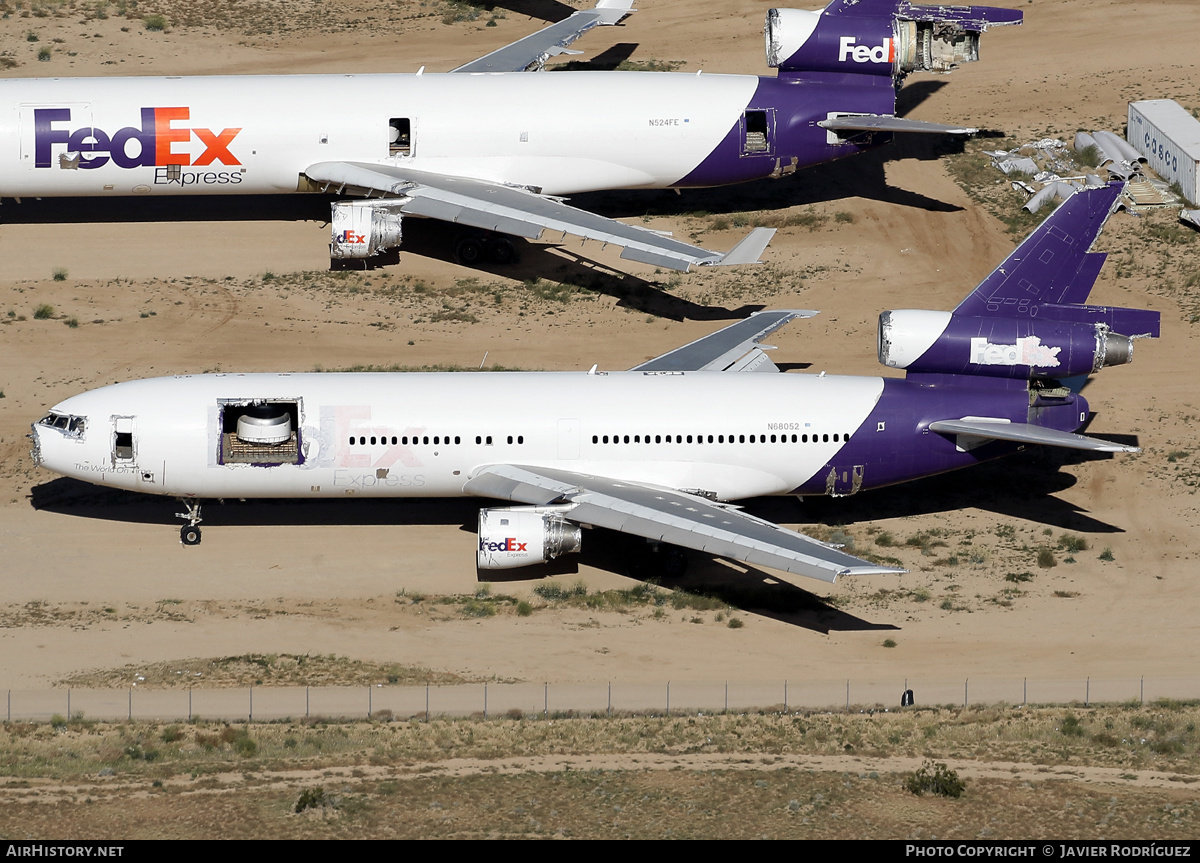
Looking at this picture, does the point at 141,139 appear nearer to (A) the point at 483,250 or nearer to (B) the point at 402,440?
(A) the point at 483,250

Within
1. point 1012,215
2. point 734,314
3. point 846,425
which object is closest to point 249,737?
point 846,425

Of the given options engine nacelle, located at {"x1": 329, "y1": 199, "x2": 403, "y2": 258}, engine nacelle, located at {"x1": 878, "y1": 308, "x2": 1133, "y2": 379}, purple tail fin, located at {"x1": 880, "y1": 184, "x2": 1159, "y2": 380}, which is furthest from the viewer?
engine nacelle, located at {"x1": 329, "y1": 199, "x2": 403, "y2": 258}

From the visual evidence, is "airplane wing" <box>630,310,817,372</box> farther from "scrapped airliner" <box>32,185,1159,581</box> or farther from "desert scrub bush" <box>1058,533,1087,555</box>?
"desert scrub bush" <box>1058,533,1087,555</box>

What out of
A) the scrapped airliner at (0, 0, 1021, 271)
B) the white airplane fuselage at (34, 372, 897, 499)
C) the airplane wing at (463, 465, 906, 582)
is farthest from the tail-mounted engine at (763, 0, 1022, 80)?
the airplane wing at (463, 465, 906, 582)

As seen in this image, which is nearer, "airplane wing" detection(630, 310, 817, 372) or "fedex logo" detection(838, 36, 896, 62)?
"airplane wing" detection(630, 310, 817, 372)

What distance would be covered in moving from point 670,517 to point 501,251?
874 inches

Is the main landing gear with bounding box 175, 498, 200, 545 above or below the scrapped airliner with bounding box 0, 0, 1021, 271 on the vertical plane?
below

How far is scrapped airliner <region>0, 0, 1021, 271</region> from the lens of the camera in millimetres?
74938

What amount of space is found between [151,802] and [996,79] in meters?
57.7

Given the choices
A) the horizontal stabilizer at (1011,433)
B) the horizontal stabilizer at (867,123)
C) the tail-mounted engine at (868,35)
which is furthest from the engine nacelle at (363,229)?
the horizontal stabilizer at (1011,433)

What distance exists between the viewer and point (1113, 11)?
3723 inches

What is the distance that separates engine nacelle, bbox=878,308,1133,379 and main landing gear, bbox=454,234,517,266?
19645mm

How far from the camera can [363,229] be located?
72.7 meters
